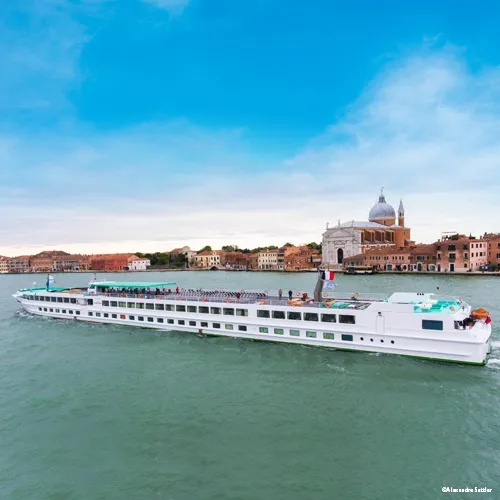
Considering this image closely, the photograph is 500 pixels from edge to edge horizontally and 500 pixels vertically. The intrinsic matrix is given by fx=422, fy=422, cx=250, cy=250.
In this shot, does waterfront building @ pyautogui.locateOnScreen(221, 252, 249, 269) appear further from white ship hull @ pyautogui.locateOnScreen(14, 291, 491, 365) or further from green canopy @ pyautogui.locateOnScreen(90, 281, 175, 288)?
white ship hull @ pyautogui.locateOnScreen(14, 291, 491, 365)

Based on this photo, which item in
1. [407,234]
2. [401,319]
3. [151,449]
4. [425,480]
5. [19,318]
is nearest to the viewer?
[425,480]

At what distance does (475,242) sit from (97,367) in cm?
8851

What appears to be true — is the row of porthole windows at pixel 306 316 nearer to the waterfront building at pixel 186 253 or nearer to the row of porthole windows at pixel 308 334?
the row of porthole windows at pixel 308 334

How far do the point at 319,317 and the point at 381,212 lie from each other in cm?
11732

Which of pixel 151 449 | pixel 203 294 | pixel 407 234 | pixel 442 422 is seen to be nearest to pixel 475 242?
A: pixel 407 234

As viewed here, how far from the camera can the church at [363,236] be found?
115000 millimetres

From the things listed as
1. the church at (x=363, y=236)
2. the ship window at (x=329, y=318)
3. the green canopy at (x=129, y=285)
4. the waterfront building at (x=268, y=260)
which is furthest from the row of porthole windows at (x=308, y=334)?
the waterfront building at (x=268, y=260)

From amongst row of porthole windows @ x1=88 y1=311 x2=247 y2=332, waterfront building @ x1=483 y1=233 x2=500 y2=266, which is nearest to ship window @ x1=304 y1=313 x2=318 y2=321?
row of porthole windows @ x1=88 y1=311 x2=247 y2=332

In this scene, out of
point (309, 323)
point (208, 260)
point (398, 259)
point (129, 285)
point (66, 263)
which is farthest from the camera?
point (66, 263)

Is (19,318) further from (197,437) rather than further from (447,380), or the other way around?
(447,380)

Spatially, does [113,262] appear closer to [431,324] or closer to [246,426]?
[431,324]

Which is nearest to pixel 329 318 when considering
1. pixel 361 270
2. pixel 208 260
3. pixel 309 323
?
pixel 309 323

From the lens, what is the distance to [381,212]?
13300cm

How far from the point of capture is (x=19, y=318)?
35.8m
